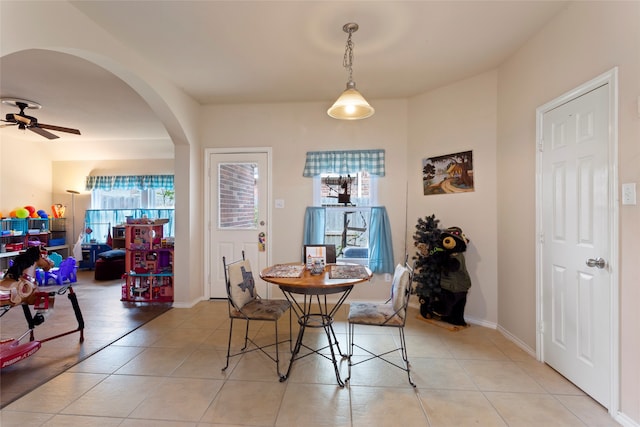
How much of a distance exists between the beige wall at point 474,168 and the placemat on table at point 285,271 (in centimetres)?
192

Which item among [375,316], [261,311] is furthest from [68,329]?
[375,316]

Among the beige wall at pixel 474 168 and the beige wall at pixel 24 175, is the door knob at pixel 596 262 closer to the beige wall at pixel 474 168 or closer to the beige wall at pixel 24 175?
the beige wall at pixel 474 168

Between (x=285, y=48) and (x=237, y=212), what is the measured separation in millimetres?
2243

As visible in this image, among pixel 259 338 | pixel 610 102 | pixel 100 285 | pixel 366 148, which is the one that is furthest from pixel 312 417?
pixel 100 285

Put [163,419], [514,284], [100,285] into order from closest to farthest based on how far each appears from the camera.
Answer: [163,419] < [514,284] < [100,285]

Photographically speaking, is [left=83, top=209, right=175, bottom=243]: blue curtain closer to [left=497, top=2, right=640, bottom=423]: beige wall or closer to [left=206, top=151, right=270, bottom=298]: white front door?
[left=206, top=151, right=270, bottom=298]: white front door

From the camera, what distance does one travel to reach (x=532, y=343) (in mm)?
2438

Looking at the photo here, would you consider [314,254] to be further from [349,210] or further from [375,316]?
[349,210]

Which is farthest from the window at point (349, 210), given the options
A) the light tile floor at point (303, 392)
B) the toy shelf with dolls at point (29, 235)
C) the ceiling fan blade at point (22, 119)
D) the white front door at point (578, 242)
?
the toy shelf with dolls at point (29, 235)

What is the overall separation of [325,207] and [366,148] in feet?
3.21

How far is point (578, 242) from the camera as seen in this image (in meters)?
1.98

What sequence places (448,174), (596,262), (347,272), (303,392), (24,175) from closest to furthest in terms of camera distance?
(596,262) < (303,392) < (347,272) < (448,174) < (24,175)

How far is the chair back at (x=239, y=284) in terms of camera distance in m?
2.24

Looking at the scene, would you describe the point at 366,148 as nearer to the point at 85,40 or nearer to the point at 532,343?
the point at 532,343
